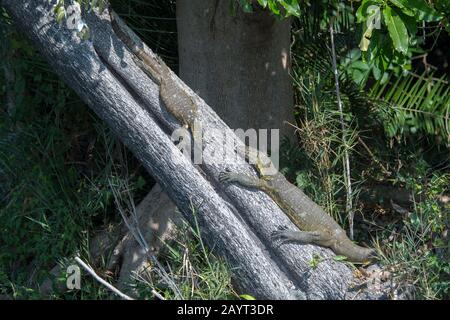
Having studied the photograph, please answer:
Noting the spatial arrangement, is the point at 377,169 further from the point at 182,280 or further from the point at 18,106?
the point at 18,106

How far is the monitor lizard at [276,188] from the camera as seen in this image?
570 centimetres

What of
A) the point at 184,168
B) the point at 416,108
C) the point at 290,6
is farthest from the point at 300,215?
the point at 416,108

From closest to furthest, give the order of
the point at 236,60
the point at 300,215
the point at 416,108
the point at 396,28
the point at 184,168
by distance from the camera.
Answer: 1. the point at 396,28
2. the point at 184,168
3. the point at 300,215
4. the point at 236,60
5. the point at 416,108

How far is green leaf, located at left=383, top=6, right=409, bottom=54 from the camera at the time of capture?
16.7 feet

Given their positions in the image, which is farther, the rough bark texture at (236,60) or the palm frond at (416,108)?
the palm frond at (416,108)

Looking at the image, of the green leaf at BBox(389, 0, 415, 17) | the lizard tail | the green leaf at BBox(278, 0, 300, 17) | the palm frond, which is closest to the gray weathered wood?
the lizard tail

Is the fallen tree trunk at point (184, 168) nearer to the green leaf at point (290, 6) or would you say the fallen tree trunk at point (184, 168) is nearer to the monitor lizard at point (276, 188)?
the monitor lizard at point (276, 188)

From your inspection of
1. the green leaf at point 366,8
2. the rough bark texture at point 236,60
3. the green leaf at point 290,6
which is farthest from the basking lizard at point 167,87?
the green leaf at point 366,8

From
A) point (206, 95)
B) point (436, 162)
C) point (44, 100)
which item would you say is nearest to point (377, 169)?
point (436, 162)

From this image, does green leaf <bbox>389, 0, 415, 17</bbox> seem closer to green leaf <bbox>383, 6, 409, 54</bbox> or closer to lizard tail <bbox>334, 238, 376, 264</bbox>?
green leaf <bbox>383, 6, 409, 54</bbox>

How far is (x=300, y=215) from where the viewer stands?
588cm

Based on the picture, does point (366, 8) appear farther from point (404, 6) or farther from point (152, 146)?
point (152, 146)

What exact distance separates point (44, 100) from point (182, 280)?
116 inches

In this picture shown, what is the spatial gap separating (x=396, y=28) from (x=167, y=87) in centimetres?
177
